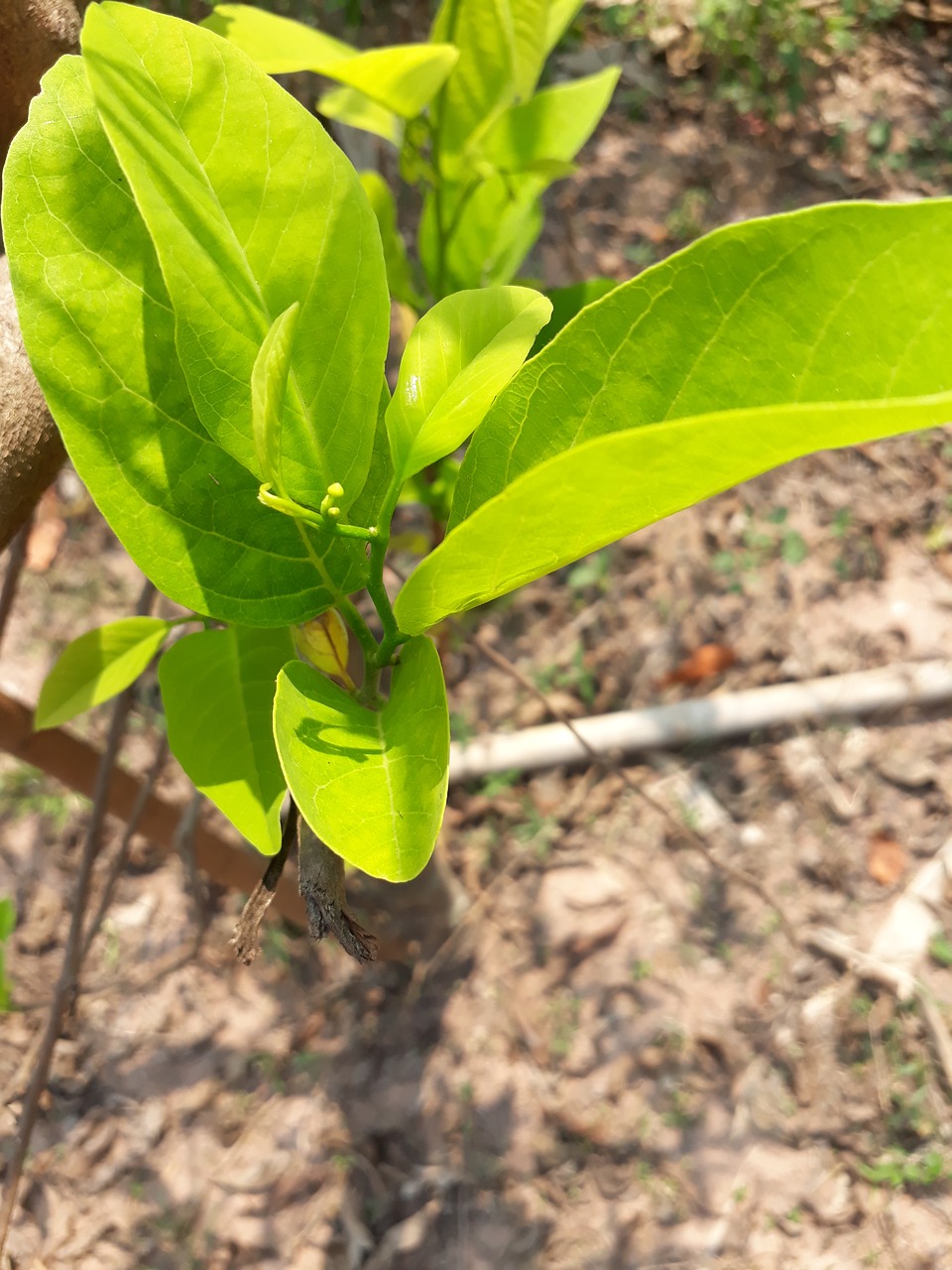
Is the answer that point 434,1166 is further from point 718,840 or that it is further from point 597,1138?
point 718,840

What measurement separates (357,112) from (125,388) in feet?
2.11

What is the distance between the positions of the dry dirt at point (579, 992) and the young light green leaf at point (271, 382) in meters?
1.21

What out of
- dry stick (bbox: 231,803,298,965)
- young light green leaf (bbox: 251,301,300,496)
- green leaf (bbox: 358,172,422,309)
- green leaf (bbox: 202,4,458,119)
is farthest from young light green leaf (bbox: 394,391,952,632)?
green leaf (bbox: 358,172,422,309)

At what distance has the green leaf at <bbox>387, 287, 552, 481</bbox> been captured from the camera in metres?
0.54

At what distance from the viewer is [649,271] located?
0.43 m

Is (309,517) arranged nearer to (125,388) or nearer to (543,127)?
(125,388)

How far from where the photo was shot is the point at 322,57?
84 centimetres

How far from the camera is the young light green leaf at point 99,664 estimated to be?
79 cm

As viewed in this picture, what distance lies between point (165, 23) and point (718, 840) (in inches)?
68.2

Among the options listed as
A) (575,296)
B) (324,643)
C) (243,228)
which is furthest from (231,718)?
(575,296)

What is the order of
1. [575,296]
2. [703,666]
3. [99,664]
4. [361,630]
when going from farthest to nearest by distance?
[703,666]
[575,296]
[99,664]
[361,630]

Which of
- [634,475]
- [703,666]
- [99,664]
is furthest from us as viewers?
[703,666]

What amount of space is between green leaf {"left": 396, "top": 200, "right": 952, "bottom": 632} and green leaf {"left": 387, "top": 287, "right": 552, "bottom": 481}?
73mm

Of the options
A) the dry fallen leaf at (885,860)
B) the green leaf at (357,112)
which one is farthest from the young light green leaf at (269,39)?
the dry fallen leaf at (885,860)
